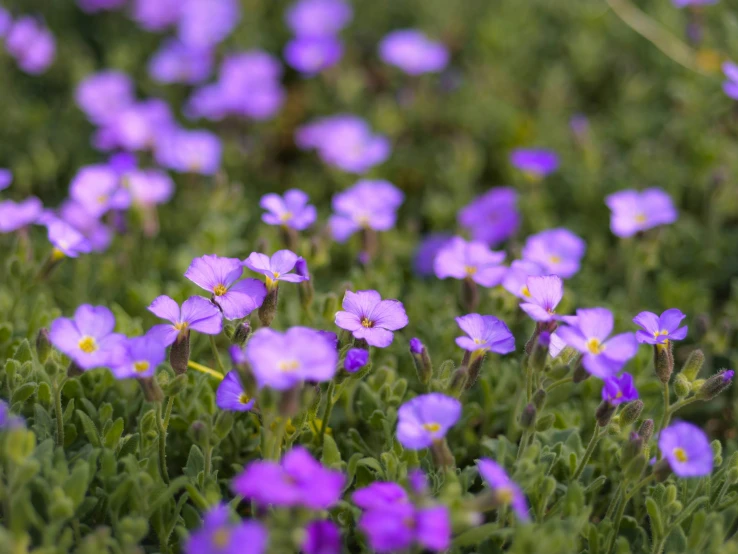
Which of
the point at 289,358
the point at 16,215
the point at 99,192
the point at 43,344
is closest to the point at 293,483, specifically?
the point at 289,358

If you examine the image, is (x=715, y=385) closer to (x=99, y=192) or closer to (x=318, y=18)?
(x=99, y=192)

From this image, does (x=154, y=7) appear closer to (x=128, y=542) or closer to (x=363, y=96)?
(x=363, y=96)

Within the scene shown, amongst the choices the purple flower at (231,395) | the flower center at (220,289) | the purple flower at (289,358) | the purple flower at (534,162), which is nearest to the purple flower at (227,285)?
the flower center at (220,289)

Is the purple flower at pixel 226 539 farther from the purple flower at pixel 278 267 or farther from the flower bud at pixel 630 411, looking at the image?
the flower bud at pixel 630 411

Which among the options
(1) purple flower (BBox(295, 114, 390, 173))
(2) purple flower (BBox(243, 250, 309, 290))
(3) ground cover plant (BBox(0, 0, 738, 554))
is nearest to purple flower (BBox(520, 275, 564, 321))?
(3) ground cover plant (BBox(0, 0, 738, 554))

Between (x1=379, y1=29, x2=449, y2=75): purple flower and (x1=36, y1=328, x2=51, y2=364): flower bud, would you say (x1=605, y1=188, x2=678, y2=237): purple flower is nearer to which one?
(x1=379, y1=29, x2=449, y2=75): purple flower
